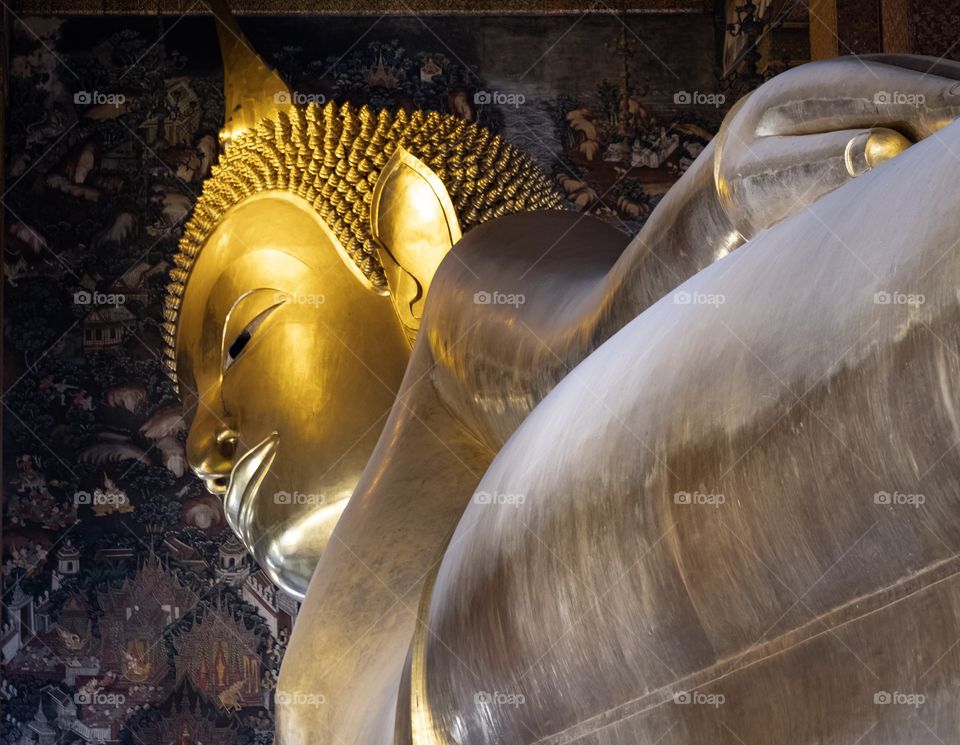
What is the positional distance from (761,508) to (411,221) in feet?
4.01

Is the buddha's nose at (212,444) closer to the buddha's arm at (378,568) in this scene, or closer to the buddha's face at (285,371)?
the buddha's face at (285,371)

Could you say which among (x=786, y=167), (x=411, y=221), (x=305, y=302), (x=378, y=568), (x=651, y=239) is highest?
(x=786, y=167)

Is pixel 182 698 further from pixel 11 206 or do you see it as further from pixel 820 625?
pixel 820 625

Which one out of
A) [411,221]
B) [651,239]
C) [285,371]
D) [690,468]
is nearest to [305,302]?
[285,371]

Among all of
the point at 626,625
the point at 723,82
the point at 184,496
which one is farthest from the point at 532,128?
the point at 626,625

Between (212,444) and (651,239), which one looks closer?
(651,239)

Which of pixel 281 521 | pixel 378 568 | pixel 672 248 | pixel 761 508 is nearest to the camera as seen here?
pixel 761 508

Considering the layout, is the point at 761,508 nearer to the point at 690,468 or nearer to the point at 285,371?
the point at 690,468

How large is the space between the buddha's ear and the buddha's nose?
15.0 inches

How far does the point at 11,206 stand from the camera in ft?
24.8

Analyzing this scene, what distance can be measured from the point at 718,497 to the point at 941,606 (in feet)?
0.43

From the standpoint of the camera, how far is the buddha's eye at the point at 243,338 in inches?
80.5

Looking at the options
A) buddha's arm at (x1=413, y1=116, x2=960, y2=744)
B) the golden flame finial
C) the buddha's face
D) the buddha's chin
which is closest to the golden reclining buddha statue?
buddha's arm at (x1=413, y1=116, x2=960, y2=744)

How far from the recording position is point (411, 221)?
1.85 metres
